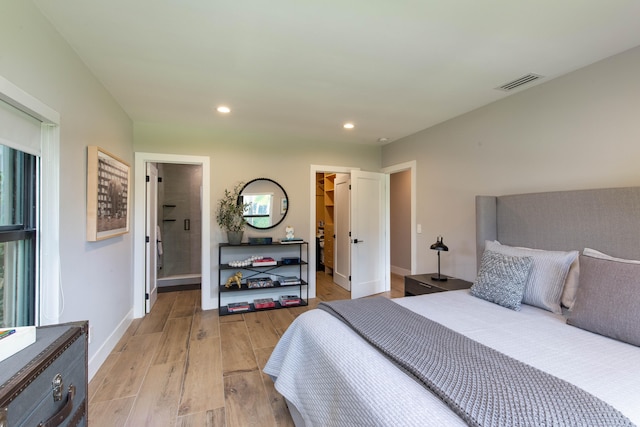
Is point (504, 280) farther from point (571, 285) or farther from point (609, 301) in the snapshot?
point (609, 301)

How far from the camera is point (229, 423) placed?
1798 mm

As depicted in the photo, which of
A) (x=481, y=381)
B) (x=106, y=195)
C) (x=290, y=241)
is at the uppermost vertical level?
(x=106, y=195)

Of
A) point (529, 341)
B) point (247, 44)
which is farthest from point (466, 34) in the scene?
point (529, 341)

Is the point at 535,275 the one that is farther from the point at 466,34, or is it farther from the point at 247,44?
the point at 247,44

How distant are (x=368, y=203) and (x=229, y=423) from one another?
3429 mm

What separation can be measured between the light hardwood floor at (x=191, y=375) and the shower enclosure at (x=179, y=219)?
5.90 feet

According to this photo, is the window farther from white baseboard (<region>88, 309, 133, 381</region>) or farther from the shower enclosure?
the shower enclosure

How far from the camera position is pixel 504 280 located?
2.11 meters

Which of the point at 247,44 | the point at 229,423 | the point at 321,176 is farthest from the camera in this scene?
the point at 321,176

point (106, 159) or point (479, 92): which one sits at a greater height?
point (479, 92)

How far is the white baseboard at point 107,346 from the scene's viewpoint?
230 cm

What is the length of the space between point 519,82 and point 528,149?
587 millimetres

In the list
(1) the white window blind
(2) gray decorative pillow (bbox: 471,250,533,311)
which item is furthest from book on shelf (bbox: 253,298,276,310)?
(1) the white window blind

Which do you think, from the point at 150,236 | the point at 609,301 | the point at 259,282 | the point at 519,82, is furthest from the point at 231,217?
the point at 609,301
